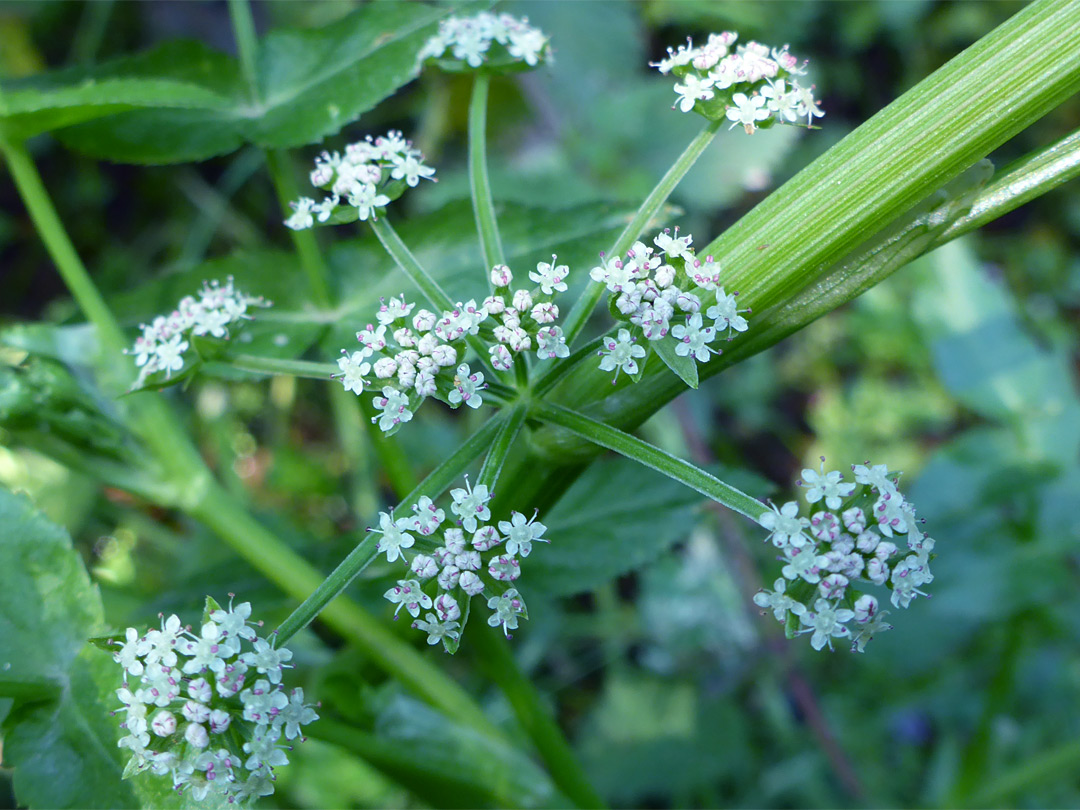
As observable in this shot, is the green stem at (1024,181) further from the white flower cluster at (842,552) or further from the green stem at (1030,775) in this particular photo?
the green stem at (1030,775)

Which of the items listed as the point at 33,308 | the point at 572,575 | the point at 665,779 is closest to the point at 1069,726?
the point at 665,779

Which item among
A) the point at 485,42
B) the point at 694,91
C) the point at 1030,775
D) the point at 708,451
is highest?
the point at 708,451

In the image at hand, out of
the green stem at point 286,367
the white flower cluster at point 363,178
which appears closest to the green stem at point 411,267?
the white flower cluster at point 363,178

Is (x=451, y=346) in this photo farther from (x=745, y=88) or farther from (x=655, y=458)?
(x=745, y=88)

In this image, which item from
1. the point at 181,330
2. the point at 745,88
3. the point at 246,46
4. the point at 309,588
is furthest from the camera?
the point at 246,46

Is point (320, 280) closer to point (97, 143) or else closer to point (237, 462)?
point (97, 143)

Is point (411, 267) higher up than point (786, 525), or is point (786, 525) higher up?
point (411, 267)

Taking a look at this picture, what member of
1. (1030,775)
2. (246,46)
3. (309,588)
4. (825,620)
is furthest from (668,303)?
(1030,775)

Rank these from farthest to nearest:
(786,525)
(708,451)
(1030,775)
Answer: (708,451), (1030,775), (786,525)
